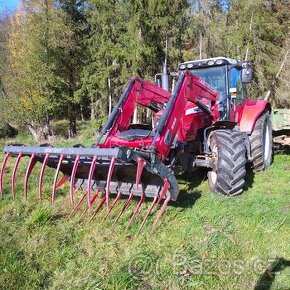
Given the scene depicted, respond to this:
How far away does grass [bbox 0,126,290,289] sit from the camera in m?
3.48

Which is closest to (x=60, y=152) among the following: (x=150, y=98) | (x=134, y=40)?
(x=150, y=98)

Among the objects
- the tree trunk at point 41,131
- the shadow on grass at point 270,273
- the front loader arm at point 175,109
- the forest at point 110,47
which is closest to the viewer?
the shadow on grass at point 270,273

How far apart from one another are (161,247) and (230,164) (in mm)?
1725

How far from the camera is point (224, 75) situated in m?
6.54

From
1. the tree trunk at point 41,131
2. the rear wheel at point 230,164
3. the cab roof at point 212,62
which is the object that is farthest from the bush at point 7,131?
the rear wheel at point 230,164

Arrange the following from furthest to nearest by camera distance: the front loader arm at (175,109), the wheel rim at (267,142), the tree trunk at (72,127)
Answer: the tree trunk at (72,127) → the wheel rim at (267,142) → the front loader arm at (175,109)

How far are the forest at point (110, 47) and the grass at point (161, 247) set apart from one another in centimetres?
1446

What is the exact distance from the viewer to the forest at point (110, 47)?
1886cm

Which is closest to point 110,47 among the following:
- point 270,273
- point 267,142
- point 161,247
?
point 267,142

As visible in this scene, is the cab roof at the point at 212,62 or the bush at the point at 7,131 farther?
the bush at the point at 7,131

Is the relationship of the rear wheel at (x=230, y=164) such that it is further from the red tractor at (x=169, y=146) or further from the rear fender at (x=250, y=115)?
the rear fender at (x=250, y=115)

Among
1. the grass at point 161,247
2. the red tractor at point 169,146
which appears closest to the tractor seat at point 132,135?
the red tractor at point 169,146

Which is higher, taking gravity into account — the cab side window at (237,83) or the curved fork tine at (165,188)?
the cab side window at (237,83)

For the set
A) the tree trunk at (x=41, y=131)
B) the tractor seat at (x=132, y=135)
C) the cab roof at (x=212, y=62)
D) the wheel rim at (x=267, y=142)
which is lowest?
the tree trunk at (x=41, y=131)
